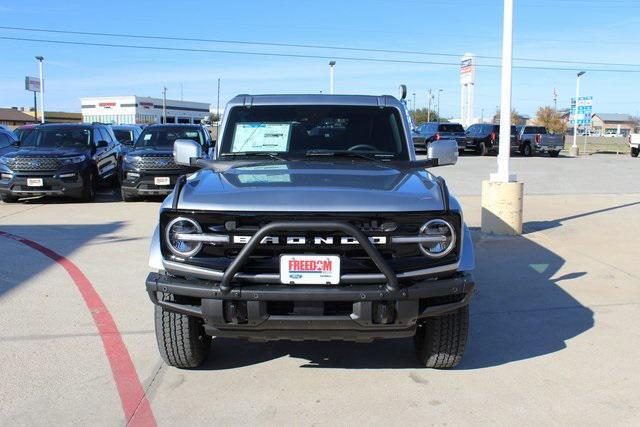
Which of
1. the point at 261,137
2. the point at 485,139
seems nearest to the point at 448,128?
the point at 485,139

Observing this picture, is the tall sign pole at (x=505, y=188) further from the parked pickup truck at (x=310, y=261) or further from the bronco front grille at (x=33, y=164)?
the bronco front grille at (x=33, y=164)

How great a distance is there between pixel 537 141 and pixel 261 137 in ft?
98.8

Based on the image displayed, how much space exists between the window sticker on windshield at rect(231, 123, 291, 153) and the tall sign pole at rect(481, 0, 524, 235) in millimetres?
5225

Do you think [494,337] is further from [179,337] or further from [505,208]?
[505,208]

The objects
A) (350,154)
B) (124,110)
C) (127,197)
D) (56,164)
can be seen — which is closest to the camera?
(350,154)

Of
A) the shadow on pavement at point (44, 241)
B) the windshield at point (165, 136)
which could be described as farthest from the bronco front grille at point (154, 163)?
the shadow on pavement at point (44, 241)

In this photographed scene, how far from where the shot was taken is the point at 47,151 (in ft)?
43.9

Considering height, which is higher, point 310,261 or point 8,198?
point 310,261

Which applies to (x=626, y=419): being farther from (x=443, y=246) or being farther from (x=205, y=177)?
(x=205, y=177)

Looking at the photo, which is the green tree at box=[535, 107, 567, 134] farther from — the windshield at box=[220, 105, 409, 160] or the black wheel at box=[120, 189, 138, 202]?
the windshield at box=[220, 105, 409, 160]

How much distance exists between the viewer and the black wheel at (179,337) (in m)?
3.92

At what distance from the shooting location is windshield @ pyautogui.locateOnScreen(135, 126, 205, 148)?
1455 centimetres

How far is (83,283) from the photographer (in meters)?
6.52

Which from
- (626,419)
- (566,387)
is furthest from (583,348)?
(626,419)
